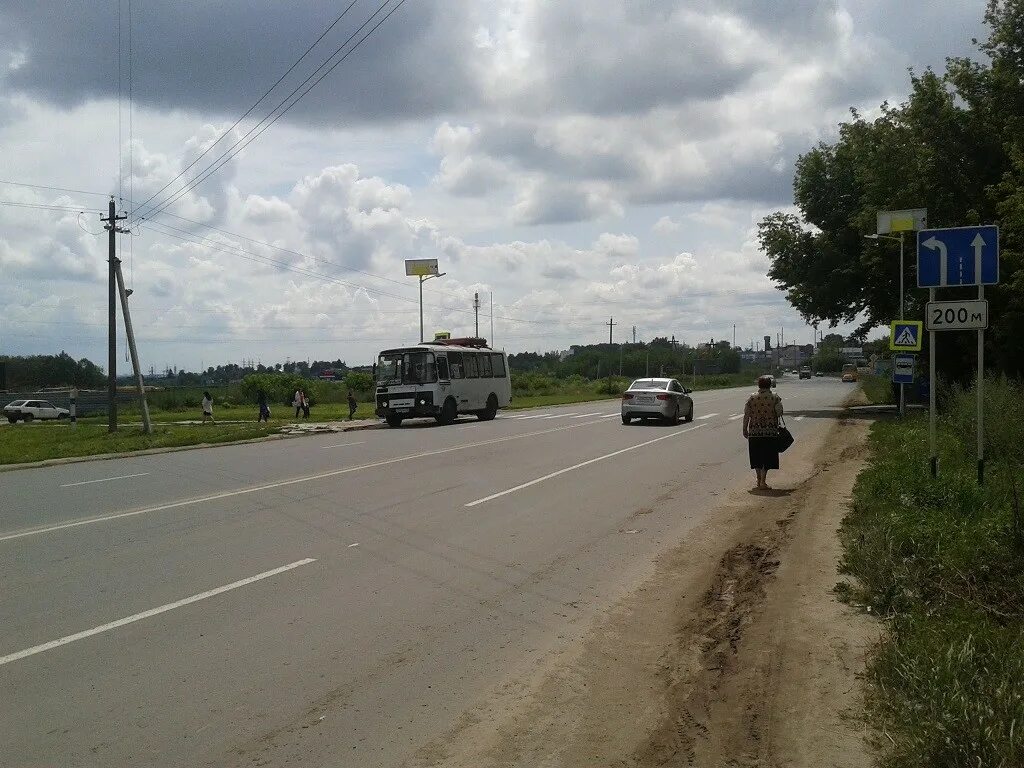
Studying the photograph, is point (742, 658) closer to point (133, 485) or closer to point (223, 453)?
point (133, 485)

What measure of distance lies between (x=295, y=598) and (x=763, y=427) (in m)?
8.68

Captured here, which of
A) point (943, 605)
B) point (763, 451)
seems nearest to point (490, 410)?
point (763, 451)

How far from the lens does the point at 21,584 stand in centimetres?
823

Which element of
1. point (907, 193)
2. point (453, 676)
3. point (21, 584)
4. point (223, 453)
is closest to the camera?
point (453, 676)

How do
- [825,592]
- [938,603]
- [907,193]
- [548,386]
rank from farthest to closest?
[548,386], [907,193], [825,592], [938,603]

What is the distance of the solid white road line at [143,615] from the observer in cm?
618

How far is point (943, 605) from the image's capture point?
654cm

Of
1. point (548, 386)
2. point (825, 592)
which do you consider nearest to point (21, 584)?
point (825, 592)

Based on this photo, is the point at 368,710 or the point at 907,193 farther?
A: the point at 907,193

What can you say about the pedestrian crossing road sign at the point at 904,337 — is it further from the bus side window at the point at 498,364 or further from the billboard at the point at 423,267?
the billboard at the point at 423,267

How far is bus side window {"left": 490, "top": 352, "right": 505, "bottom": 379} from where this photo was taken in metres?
39.5

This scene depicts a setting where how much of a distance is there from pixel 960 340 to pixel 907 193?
6.05 m

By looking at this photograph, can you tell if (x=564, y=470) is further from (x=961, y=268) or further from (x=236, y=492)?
(x=961, y=268)

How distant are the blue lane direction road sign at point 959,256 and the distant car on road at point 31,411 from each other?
203 feet
